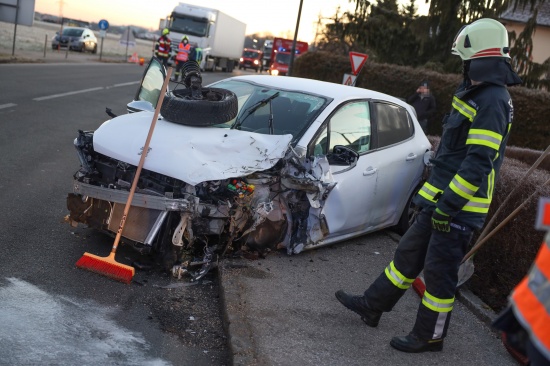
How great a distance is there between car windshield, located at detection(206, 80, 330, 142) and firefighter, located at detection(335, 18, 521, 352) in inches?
71.1

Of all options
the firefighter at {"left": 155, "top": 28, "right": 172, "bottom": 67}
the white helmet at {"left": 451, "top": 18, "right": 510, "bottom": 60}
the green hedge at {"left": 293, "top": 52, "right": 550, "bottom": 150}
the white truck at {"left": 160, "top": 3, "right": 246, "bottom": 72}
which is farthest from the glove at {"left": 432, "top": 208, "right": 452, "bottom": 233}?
the white truck at {"left": 160, "top": 3, "right": 246, "bottom": 72}

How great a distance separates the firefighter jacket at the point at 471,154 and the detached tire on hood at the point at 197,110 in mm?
2109

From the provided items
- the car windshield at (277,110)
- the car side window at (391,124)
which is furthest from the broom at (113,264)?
the car side window at (391,124)

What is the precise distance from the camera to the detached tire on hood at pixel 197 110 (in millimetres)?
6133

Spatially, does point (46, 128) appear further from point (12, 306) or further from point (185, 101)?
point (12, 306)

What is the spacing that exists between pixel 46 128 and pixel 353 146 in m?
6.89

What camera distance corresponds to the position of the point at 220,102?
619 centimetres

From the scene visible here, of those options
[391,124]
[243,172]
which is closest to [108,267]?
[243,172]

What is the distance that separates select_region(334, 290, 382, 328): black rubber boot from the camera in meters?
5.02

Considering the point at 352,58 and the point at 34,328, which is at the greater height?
the point at 352,58

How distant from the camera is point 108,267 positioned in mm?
5441

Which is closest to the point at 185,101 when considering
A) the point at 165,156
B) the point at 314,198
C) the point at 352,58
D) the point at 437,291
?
the point at 165,156

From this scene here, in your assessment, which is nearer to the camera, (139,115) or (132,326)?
(132,326)

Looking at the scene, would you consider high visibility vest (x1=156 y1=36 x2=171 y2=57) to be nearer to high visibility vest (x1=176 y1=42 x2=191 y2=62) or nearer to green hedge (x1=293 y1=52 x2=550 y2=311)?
high visibility vest (x1=176 y1=42 x2=191 y2=62)
